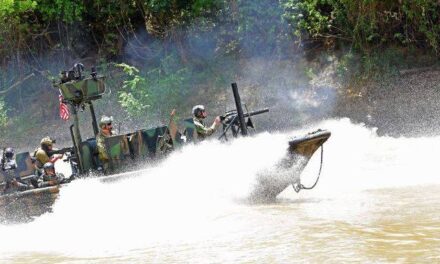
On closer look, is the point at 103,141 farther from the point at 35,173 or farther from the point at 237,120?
the point at 237,120

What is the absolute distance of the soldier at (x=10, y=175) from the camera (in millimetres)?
12094

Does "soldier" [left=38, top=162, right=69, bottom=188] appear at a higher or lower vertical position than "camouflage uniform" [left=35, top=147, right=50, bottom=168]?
lower

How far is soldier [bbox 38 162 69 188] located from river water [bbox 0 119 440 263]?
390mm

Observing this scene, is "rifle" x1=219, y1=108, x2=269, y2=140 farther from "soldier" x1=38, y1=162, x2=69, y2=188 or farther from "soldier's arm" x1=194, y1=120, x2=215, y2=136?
"soldier" x1=38, y1=162, x2=69, y2=188

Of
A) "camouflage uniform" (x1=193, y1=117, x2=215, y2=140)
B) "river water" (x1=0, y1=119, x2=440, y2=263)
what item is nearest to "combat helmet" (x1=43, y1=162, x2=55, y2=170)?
"river water" (x1=0, y1=119, x2=440, y2=263)

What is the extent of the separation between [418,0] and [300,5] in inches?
140

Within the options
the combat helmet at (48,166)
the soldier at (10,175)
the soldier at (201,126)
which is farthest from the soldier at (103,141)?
the soldier at (201,126)

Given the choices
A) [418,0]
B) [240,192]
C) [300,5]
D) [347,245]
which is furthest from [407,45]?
[347,245]

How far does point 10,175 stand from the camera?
40.1ft

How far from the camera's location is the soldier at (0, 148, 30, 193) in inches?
476

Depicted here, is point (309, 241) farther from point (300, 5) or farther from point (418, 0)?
point (300, 5)

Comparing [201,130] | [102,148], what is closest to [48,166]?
[102,148]

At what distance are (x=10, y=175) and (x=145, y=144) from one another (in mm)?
2380

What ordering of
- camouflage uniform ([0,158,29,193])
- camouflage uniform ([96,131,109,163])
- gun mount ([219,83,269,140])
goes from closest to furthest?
gun mount ([219,83,269,140])
camouflage uniform ([96,131,109,163])
camouflage uniform ([0,158,29,193])
